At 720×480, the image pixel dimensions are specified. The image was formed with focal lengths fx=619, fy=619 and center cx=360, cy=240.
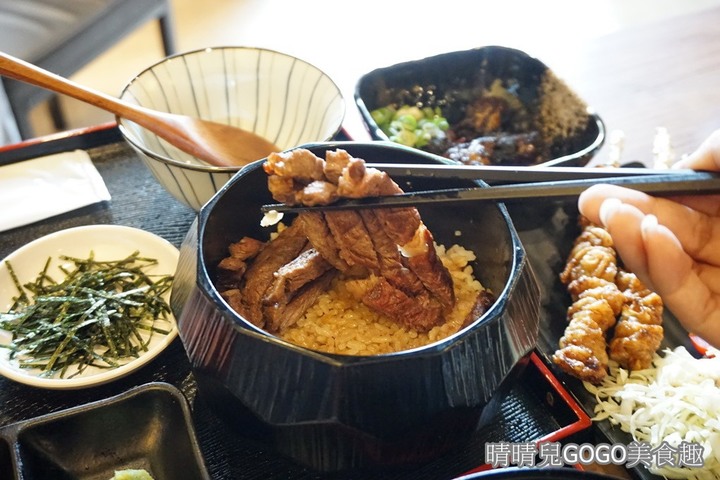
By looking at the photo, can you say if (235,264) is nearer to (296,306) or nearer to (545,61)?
(296,306)

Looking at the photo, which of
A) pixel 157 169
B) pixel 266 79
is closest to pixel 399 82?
pixel 266 79

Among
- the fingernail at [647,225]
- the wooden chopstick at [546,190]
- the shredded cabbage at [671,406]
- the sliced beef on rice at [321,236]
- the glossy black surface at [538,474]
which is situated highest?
the wooden chopstick at [546,190]

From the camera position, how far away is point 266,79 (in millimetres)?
1909

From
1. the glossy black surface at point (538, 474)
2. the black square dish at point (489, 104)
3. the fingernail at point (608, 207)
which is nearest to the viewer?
the glossy black surface at point (538, 474)

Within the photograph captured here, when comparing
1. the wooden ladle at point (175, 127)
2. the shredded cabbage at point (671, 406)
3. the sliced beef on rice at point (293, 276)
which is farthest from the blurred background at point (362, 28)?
the shredded cabbage at point (671, 406)

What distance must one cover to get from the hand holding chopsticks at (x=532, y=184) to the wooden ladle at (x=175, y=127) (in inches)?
23.7

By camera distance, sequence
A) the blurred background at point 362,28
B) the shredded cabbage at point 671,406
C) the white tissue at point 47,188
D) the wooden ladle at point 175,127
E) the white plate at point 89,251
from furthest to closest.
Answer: the blurred background at point 362,28 < the white tissue at point 47,188 < the wooden ladle at point 175,127 < the white plate at point 89,251 < the shredded cabbage at point 671,406

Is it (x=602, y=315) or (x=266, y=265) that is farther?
(x=602, y=315)

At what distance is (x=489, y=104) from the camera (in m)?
2.13

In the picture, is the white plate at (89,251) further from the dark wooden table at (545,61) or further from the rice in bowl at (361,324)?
the rice in bowl at (361,324)

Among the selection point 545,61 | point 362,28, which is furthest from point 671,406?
point 362,28

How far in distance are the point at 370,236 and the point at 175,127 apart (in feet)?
2.39

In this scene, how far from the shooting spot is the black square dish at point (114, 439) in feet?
3.61

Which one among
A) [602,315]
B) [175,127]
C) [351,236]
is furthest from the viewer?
[175,127]
